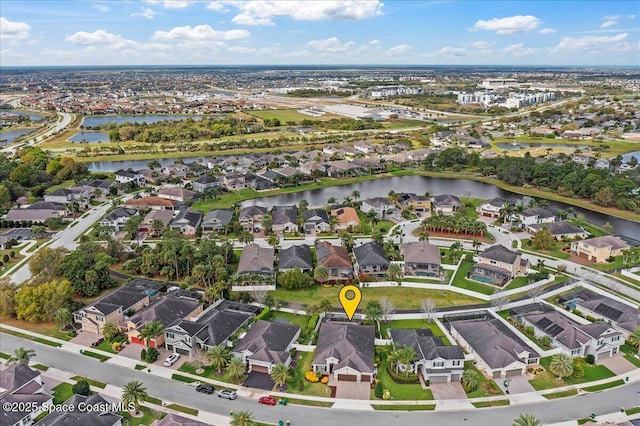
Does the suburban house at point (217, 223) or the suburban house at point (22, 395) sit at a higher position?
the suburban house at point (217, 223)

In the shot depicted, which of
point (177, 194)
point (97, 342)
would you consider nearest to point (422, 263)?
point (97, 342)

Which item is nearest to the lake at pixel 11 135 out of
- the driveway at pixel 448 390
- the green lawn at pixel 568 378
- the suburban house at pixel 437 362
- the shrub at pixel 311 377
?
the shrub at pixel 311 377

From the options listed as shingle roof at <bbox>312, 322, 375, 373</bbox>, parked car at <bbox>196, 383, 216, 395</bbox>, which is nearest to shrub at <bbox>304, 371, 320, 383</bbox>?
shingle roof at <bbox>312, 322, 375, 373</bbox>

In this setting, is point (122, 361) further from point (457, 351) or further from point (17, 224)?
point (17, 224)

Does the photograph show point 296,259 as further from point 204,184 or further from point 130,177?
point 130,177

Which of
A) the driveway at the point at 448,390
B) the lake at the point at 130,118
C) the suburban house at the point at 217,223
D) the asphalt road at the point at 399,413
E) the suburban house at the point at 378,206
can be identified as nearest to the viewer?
the asphalt road at the point at 399,413

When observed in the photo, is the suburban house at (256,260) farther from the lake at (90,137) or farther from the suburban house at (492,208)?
the lake at (90,137)
